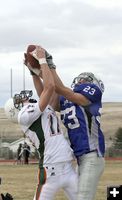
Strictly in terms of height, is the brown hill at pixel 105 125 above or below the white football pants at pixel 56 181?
above

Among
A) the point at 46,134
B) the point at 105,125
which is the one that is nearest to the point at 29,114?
the point at 46,134

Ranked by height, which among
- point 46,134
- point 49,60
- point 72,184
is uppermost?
point 49,60

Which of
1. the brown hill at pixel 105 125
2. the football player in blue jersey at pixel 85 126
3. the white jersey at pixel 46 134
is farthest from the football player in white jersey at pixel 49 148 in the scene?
the brown hill at pixel 105 125

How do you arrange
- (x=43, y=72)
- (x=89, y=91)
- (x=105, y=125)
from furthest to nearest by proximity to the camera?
1. (x=105, y=125)
2. (x=89, y=91)
3. (x=43, y=72)

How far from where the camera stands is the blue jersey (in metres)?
5.72

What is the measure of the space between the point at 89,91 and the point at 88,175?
0.79 m

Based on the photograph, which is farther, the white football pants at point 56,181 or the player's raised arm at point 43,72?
the white football pants at point 56,181

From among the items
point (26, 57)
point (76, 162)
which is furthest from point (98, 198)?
point (26, 57)

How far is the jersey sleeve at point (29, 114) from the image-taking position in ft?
19.0

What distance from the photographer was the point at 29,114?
19.0 feet

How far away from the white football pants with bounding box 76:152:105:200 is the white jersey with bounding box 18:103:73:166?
199 mm

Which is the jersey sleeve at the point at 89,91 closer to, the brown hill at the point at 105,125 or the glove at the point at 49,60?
the glove at the point at 49,60

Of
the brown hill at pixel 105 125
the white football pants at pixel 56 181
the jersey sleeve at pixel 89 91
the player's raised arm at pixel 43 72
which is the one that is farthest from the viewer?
the brown hill at pixel 105 125

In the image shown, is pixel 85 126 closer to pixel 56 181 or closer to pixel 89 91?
pixel 89 91
